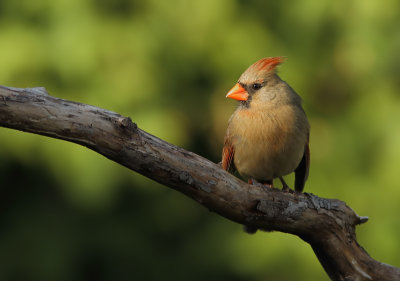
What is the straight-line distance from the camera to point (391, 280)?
3.78 meters

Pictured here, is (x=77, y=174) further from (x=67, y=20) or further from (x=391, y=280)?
(x=391, y=280)

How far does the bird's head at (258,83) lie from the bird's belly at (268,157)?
0.32 m

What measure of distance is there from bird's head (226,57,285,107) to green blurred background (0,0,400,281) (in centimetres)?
124

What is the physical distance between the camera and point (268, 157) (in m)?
4.08

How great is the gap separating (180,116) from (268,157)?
1.94 m

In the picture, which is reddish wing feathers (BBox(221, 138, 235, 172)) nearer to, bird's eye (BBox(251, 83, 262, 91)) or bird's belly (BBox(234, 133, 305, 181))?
bird's belly (BBox(234, 133, 305, 181))

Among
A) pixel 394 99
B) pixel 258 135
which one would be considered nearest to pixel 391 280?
pixel 258 135

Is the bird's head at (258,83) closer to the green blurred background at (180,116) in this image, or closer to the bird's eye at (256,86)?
the bird's eye at (256,86)

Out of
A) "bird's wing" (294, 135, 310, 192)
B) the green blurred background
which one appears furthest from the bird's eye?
the green blurred background

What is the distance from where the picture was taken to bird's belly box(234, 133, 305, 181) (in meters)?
4.07

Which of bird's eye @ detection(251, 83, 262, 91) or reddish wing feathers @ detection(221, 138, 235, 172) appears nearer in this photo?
reddish wing feathers @ detection(221, 138, 235, 172)

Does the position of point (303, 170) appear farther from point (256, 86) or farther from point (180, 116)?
point (180, 116)

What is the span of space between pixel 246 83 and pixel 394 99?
2068 millimetres

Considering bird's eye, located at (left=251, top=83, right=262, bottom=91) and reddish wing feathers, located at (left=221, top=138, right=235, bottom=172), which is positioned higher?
bird's eye, located at (left=251, top=83, right=262, bottom=91)
